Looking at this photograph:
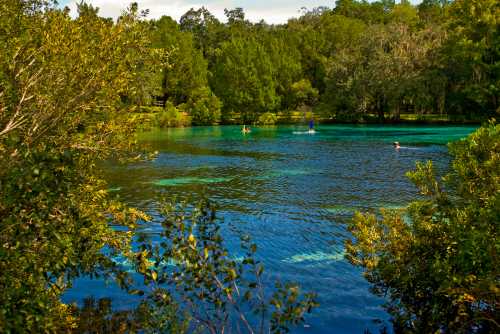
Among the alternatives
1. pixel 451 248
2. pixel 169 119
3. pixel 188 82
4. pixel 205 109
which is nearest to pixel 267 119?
pixel 205 109

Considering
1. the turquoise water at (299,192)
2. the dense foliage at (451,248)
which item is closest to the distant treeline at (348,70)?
the turquoise water at (299,192)

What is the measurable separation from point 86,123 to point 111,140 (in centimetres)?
73

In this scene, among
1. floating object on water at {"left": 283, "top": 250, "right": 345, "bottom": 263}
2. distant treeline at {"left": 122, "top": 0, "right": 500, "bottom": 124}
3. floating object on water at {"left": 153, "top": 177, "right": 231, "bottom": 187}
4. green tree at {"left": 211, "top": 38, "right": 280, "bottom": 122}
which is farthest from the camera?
green tree at {"left": 211, "top": 38, "right": 280, "bottom": 122}

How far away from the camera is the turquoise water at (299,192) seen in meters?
18.5

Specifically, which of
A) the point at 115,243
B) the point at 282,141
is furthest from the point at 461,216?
the point at 282,141

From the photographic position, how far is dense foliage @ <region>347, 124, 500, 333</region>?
10.0 metres

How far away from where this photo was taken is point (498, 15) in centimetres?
9388

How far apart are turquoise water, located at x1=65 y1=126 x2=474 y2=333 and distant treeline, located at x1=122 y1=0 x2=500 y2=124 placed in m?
28.5

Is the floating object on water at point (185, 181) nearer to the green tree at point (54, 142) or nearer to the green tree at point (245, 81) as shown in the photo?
the green tree at point (54, 142)

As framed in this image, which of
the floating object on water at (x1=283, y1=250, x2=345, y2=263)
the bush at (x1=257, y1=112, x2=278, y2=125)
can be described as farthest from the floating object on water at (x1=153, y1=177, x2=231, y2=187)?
the bush at (x1=257, y1=112, x2=278, y2=125)

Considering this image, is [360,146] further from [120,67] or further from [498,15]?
[120,67]

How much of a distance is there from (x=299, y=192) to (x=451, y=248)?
25.5 m

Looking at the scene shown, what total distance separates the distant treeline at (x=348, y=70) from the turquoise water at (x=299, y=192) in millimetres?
28527

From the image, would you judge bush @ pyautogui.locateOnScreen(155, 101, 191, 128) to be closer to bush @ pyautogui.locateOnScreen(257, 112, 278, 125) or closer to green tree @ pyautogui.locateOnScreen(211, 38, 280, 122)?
green tree @ pyautogui.locateOnScreen(211, 38, 280, 122)
